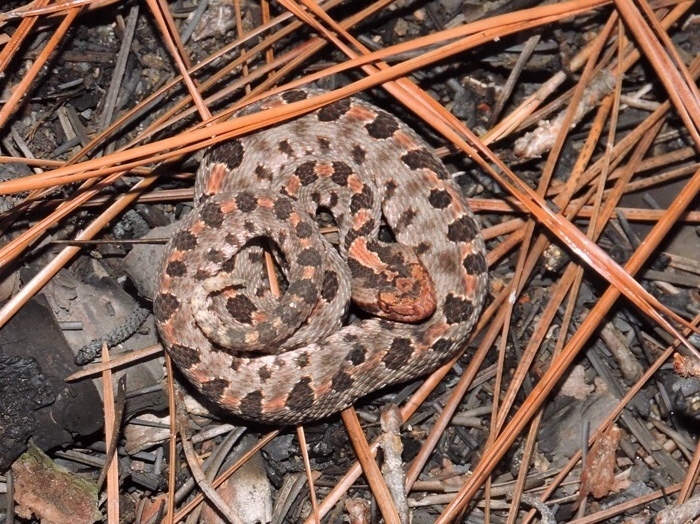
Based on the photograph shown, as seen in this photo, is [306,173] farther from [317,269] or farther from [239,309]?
[239,309]

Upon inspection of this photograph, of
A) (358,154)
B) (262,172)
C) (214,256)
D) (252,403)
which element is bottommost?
(252,403)

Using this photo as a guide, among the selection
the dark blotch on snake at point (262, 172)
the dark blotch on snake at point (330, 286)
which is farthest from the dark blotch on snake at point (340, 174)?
the dark blotch on snake at point (330, 286)

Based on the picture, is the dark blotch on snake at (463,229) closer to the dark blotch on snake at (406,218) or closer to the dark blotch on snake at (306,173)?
the dark blotch on snake at (406,218)

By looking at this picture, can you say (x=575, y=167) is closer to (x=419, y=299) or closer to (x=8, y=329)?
(x=419, y=299)

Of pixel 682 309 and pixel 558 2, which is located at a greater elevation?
pixel 558 2

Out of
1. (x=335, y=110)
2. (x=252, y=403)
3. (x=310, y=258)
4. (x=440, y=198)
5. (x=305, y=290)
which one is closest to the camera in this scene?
(x=252, y=403)

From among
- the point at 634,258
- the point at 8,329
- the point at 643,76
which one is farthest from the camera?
the point at 643,76

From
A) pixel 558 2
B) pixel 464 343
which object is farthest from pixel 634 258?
pixel 558 2

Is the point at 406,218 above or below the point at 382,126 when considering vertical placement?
below

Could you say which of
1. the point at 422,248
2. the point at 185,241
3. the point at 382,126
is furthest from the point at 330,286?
the point at 382,126

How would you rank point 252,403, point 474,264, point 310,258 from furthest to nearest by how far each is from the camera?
point 474,264 → point 310,258 → point 252,403
